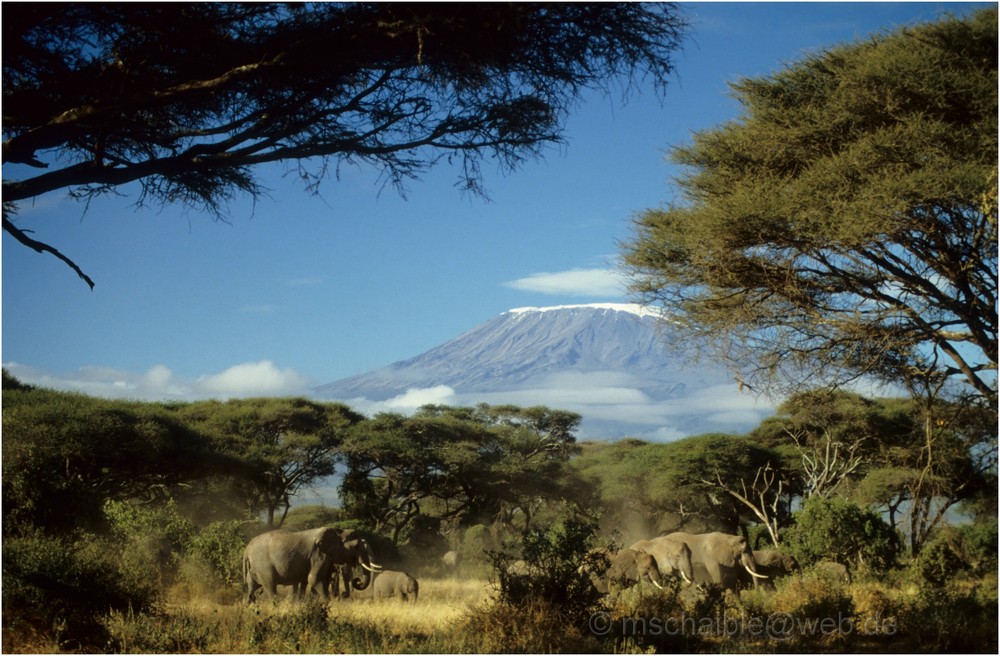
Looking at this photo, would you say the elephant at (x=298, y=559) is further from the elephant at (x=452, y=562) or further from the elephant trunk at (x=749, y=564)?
the elephant at (x=452, y=562)

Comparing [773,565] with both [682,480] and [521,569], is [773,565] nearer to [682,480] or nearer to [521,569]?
[521,569]

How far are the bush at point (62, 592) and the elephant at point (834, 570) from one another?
28.9 ft

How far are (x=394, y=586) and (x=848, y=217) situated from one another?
8071 mm

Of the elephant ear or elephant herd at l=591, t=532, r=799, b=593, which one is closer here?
the elephant ear

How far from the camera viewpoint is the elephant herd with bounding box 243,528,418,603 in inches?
432

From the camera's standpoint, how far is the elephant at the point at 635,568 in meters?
11.4

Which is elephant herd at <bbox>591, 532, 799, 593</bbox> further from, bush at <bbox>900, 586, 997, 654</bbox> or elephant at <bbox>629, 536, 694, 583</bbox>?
bush at <bbox>900, 586, 997, 654</bbox>

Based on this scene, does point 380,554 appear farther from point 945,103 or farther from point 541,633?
point 945,103

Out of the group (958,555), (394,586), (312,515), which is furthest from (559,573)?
(312,515)

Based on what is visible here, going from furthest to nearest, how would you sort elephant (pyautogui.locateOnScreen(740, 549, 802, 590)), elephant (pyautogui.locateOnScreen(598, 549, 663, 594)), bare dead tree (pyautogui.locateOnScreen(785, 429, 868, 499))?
bare dead tree (pyautogui.locateOnScreen(785, 429, 868, 499))
elephant (pyautogui.locateOnScreen(740, 549, 802, 590))
elephant (pyautogui.locateOnScreen(598, 549, 663, 594))

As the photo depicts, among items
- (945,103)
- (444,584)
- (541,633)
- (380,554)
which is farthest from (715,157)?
(380,554)

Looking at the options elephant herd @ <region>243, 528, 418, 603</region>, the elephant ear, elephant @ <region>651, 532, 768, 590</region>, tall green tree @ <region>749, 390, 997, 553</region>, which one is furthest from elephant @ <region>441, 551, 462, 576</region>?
the elephant ear

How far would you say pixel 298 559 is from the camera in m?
11.0

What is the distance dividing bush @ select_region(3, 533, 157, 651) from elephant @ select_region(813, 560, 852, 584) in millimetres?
8817
